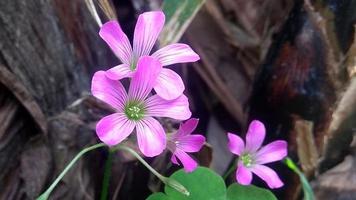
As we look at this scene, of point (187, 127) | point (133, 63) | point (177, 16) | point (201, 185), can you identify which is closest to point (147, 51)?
point (133, 63)

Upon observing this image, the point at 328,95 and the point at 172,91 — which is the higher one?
the point at 172,91

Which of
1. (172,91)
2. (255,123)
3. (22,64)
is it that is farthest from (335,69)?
(22,64)

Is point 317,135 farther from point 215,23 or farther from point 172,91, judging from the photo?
point 215,23

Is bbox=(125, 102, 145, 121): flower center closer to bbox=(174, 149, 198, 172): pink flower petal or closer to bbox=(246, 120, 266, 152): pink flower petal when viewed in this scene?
bbox=(174, 149, 198, 172): pink flower petal

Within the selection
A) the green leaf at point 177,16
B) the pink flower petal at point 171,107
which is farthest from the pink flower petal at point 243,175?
the green leaf at point 177,16

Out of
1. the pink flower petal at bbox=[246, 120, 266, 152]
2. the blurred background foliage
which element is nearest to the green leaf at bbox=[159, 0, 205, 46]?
the blurred background foliage
